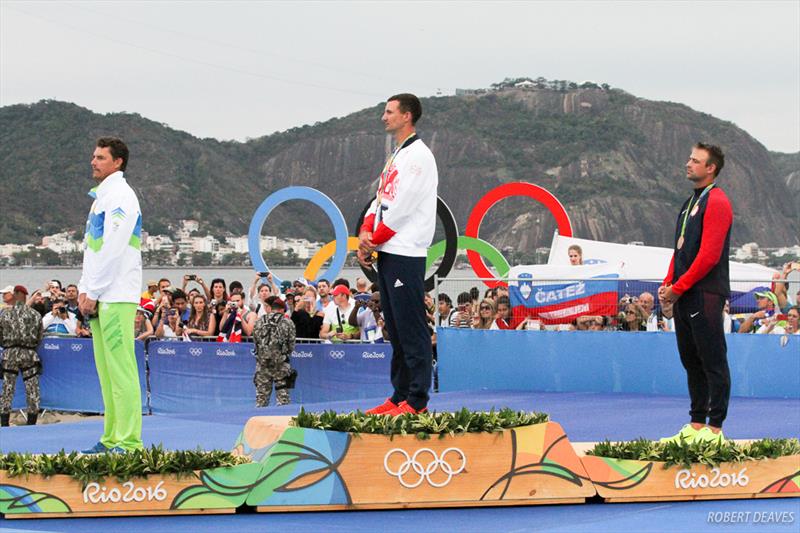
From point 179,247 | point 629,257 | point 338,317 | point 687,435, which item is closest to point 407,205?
point 687,435

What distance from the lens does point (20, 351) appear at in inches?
635

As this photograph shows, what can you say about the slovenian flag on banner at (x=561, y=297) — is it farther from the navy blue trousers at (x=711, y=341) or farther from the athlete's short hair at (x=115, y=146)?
the athlete's short hair at (x=115, y=146)

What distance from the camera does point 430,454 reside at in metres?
6.41

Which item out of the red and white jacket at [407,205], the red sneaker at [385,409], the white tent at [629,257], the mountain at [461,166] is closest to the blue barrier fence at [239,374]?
the white tent at [629,257]

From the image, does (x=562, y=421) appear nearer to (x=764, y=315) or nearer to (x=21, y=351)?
(x=764, y=315)

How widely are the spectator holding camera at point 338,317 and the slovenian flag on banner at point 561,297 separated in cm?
284

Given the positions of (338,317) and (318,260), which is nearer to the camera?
(338,317)

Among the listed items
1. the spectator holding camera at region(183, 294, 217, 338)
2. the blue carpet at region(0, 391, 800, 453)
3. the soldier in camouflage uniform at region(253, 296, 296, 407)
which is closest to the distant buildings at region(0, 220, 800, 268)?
the spectator holding camera at region(183, 294, 217, 338)


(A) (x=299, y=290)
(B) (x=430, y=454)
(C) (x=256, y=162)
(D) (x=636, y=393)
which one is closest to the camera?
(B) (x=430, y=454)

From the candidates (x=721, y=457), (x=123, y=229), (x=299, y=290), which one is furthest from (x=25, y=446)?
(x=299, y=290)

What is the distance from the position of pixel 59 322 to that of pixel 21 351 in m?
1.70

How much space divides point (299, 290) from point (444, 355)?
14.2ft

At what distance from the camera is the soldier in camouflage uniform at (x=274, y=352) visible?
14.1 meters

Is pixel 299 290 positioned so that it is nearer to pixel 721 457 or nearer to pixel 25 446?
pixel 25 446
